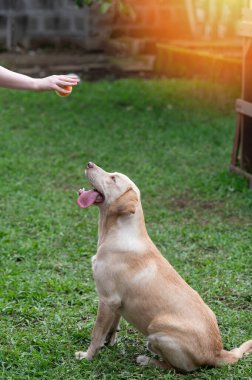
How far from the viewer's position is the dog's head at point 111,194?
439 cm

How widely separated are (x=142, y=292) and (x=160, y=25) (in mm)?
13088

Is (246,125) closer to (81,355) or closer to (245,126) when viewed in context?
(245,126)

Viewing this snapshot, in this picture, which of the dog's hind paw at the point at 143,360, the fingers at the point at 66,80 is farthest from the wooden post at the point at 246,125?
the dog's hind paw at the point at 143,360

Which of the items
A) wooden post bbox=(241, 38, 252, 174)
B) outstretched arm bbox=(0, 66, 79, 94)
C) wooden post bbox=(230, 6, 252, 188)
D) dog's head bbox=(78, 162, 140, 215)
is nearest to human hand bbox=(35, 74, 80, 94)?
outstretched arm bbox=(0, 66, 79, 94)

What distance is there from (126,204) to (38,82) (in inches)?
34.7

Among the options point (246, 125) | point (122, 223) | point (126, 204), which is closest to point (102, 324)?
point (122, 223)

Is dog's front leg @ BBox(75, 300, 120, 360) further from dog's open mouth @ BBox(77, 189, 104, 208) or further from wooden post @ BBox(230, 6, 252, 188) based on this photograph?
wooden post @ BBox(230, 6, 252, 188)

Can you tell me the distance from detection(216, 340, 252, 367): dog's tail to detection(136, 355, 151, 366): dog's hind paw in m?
0.41

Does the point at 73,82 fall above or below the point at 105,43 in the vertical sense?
above

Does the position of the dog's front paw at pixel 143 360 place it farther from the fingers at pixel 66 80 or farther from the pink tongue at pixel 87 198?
the fingers at pixel 66 80

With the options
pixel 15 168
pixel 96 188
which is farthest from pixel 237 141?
pixel 96 188

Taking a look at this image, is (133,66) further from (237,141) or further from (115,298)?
(115,298)

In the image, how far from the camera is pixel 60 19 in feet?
54.2

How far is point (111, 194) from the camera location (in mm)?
4445
